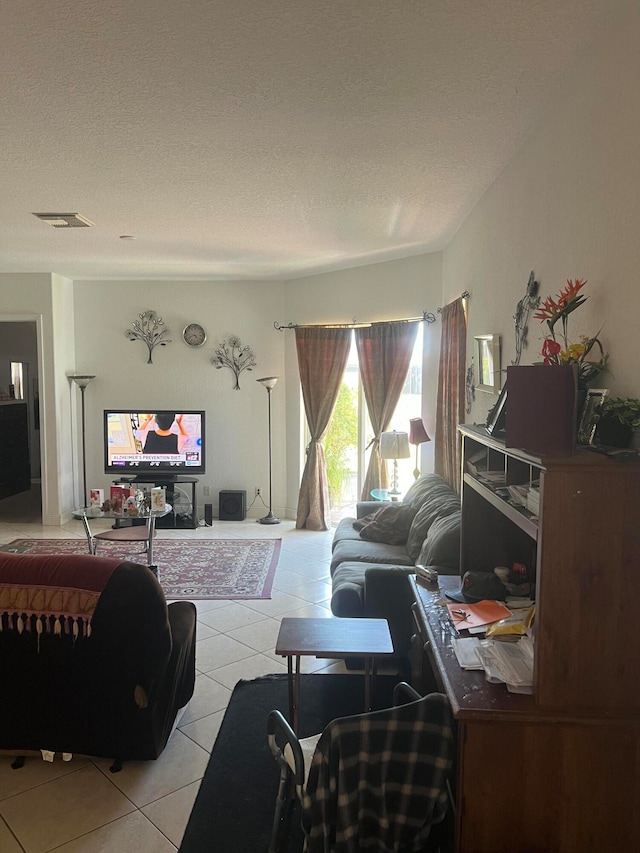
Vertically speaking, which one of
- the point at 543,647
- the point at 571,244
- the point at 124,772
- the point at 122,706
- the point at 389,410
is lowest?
the point at 124,772

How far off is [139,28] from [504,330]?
228 cm

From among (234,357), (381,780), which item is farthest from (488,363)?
(234,357)

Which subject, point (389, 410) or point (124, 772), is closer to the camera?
point (124, 772)

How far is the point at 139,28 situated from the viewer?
2064mm

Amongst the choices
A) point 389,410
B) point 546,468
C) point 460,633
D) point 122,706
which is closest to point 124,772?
point 122,706

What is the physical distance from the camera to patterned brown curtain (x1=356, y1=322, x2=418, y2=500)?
6059 millimetres

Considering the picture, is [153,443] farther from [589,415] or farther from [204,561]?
[589,415]

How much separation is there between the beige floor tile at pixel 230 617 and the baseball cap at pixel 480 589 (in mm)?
2059

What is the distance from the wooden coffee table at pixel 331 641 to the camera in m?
2.50

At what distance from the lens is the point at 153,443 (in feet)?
23.4

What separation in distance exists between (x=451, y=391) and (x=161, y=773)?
134 inches

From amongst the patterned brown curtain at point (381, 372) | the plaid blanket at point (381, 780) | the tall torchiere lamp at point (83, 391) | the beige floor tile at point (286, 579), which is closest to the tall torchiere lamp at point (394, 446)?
the patterned brown curtain at point (381, 372)

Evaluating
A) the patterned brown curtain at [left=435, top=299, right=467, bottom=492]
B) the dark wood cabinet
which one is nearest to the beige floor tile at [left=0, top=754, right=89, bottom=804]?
the patterned brown curtain at [left=435, top=299, right=467, bottom=492]

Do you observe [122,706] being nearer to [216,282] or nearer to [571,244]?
[571,244]
